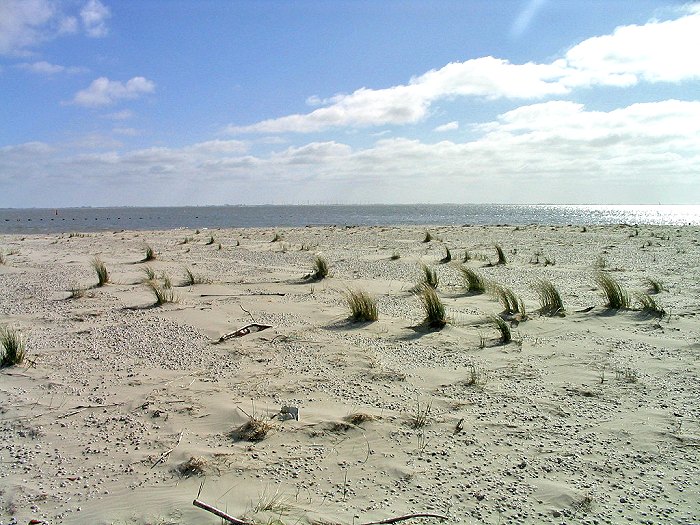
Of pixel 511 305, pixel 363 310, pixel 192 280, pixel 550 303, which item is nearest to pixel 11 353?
pixel 363 310

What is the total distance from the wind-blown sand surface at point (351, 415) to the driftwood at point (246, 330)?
21 cm

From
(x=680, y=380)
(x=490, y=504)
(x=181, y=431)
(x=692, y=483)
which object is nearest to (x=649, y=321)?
(x=680, y=380)

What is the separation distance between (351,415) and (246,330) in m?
2.82

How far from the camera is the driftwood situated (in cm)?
605

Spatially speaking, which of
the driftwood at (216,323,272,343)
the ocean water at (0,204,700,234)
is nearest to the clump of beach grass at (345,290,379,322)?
the driftwood at (216,323,272,343)

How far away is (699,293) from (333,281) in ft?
21.6

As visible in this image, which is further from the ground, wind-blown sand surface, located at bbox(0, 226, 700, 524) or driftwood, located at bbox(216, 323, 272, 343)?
driftwood, located at bbox(216, 323, 272, 343)

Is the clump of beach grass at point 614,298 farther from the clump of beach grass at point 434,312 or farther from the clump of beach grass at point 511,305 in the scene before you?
the clump of beach grass at point 434,312

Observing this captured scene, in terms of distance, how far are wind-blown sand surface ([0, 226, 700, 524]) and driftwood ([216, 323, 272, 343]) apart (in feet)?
0.69

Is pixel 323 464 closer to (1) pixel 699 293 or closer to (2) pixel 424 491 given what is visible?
(2) pixel 424 491

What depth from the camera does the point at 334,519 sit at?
270 cm

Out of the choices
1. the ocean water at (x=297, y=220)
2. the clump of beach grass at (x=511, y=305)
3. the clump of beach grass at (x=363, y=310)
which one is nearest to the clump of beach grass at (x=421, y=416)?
the clump of beach grass at (x=363, y=310)

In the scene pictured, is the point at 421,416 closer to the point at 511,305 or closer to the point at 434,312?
the point at 434,312

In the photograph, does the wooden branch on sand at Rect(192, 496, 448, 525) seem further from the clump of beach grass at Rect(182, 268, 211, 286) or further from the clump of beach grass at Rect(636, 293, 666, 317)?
the clump of beach grass at Rect(182, 268, 211, 286)
